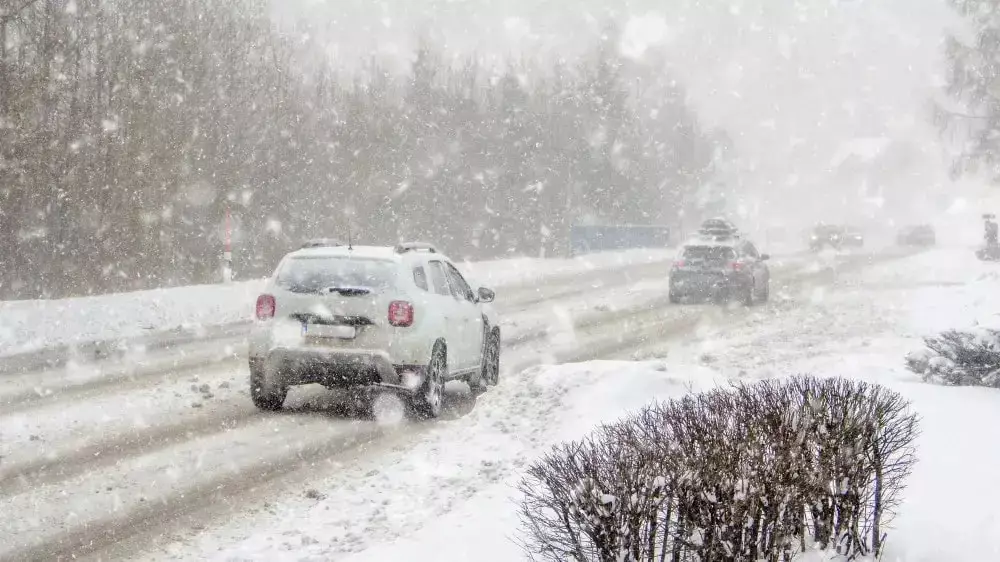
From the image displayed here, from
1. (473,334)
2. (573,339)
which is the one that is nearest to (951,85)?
(573,339)

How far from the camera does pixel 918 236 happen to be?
7288 centimetres

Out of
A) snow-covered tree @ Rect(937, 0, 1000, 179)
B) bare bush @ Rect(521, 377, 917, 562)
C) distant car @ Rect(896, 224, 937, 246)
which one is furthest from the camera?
distant car @ Rect(896, 224, 937, 246)

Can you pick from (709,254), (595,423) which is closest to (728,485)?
(595,423)

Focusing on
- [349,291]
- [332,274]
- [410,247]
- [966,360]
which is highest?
[410,247]

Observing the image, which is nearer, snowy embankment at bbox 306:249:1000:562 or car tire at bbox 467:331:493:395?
snowy embankment at bbox 306:249:1000:562

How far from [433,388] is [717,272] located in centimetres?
1552

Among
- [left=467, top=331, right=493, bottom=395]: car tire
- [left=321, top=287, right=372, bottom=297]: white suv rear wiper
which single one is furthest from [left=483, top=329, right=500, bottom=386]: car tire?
[left=321, top=287, right=372, bottom=297]: white suv rear wiper

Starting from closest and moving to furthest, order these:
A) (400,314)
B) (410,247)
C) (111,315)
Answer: (400,314) < (410,247) < (111,315)

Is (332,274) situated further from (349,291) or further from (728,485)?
(728,485)

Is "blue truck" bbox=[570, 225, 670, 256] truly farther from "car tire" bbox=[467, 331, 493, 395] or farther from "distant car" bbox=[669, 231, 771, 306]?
"car tire" bbox=[467, 331, 493, 395]

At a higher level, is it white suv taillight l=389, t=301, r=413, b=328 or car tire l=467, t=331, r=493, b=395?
white suv taillight l=389, t=301, r=413, b=328

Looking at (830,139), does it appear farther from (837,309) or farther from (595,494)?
(595,494)

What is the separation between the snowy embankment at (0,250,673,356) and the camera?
16.4m

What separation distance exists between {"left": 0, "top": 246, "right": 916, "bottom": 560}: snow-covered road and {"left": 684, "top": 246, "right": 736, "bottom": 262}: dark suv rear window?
39.6 feet
